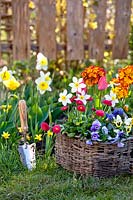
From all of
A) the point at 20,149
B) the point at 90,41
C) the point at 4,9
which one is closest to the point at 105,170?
the point at 20,149

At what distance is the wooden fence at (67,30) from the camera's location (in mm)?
5266

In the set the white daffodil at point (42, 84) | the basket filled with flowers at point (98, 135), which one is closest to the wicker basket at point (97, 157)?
the basket filled with flowers at point (98, 135)

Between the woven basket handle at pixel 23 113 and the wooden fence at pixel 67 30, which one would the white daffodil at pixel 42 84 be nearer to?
the woven basket handle at pixel 23 113

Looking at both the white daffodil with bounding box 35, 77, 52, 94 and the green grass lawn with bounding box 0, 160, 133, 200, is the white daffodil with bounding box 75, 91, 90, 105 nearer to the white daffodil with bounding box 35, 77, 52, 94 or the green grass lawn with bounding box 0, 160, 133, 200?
the white daffodil with bounding box 35, 77, 52, 94

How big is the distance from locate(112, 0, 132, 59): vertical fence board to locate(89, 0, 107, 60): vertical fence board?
0.52 feet

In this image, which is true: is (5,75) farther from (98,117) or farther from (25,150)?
(98,117)

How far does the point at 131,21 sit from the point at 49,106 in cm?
210

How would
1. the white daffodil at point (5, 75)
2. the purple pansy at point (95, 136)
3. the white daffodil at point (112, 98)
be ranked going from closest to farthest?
1. the purple pansy at point (95, 136)
2. the white daffodil at point (112, 98)
3. the white daffodil at point (5, 75)

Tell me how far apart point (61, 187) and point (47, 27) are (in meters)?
2.40

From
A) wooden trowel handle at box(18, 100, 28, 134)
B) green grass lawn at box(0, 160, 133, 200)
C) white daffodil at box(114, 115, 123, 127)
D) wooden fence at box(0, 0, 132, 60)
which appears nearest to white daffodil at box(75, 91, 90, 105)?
white daffodil at box(114, 115, 123, 127)

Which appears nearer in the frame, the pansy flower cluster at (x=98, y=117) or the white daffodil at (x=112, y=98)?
the pansy flower cluster at (x=98, y=117)

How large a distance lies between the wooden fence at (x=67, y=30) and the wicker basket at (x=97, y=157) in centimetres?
201

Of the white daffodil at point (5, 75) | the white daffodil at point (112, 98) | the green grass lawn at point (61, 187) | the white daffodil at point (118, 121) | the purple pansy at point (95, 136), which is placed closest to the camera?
the green grass lawn at point (61, 187)

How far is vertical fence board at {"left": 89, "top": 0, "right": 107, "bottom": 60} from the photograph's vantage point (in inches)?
213
